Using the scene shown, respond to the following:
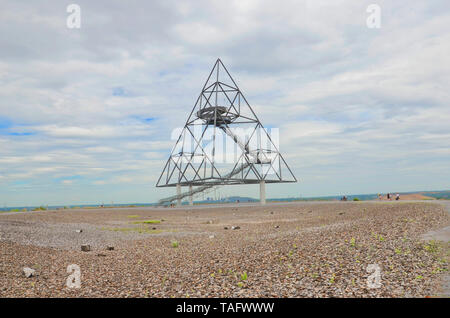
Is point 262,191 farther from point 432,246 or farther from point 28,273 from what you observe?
point 28,273

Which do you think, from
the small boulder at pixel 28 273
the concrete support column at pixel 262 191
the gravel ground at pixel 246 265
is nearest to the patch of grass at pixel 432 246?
the gravel ground at pixel 246 265

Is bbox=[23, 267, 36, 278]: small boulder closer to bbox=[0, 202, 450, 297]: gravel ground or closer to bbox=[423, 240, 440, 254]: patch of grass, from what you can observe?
bbox=[0, 202, 450, 297]: gravel ground

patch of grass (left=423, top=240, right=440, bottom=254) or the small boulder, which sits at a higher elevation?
patch of grass (left=423, top=240, right=440, bottom=254)

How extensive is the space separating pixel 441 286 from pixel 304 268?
3.26 meters

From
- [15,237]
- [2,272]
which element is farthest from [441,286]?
[15,237]

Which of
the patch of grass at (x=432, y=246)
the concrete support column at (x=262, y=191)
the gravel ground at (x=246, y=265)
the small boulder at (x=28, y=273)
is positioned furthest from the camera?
the concrete support column at (x=262, y=191)

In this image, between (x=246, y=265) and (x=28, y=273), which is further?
(x=246, y=265)

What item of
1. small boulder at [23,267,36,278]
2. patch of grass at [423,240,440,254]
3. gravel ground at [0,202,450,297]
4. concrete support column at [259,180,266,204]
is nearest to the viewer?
gravel ground at [0,202,450,297]

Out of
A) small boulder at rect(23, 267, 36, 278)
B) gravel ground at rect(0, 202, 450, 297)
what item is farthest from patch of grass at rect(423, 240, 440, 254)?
small boulder at rect(23, 267, 36, 278)

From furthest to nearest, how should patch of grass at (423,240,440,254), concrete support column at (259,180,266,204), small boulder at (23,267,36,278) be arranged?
concrete support column at (259,180,266,204) → small boulder at (23,267,36,278) → patch of grass at (423,240,440,254)

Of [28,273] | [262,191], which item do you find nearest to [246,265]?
[28,273]

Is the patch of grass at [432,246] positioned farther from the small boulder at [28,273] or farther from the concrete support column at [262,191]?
the concrete support column at [262,191]
